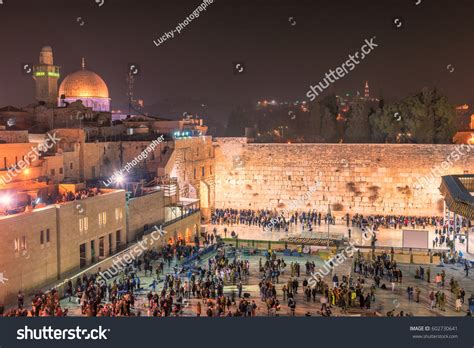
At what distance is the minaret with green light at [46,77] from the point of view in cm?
4212

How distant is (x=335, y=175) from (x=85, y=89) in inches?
776

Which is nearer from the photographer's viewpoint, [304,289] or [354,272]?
[304,289]

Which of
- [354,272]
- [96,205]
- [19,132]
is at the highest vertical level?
[19,132]

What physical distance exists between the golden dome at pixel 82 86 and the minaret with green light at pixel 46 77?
73cm

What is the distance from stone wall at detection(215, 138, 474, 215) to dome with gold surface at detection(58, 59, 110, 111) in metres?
10.9

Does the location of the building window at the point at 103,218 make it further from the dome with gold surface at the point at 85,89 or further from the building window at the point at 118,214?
the dome with gold surface at the point at 85,89

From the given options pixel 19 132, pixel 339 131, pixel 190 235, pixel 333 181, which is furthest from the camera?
pixel 339 131

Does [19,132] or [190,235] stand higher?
[19,132]

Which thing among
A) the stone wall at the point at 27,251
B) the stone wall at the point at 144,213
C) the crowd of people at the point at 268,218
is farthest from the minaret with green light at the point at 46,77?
the stone wall at the point at 27,251

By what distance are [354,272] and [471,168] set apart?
16.1m

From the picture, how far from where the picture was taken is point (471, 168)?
1389 inches

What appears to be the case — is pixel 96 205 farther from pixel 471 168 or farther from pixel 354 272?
pixel 471 168

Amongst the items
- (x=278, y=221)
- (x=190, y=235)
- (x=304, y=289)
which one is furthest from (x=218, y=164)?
(x=304, y=289)

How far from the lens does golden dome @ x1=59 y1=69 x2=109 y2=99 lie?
4369 cm
